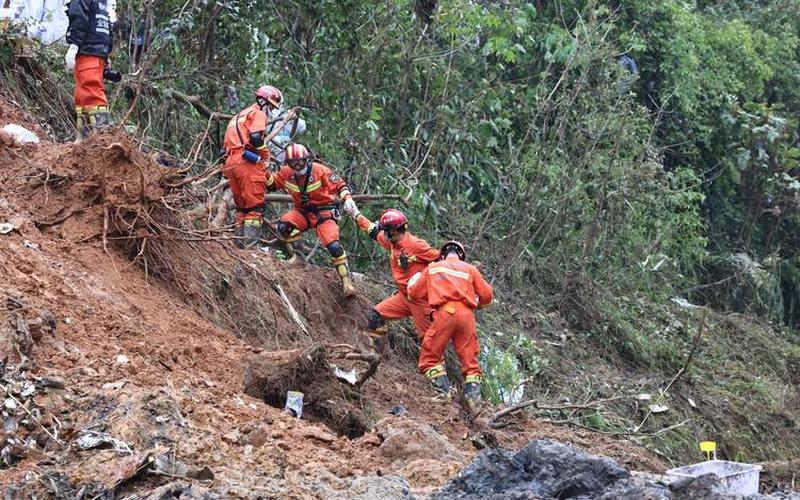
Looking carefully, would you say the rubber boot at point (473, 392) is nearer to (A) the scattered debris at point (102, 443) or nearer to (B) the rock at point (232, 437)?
(B) the rock at point (232, 437)

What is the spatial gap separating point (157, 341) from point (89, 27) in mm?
3485

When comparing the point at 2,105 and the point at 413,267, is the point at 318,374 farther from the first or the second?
the point at 2,105

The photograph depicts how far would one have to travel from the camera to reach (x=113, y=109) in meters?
12.0

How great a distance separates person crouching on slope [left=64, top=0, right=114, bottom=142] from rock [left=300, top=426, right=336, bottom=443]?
4.24 meters

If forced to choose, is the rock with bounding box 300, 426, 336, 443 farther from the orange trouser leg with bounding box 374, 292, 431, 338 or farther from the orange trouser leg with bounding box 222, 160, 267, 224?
the orange trouser leg with bounding box 222, 160, 267, 224

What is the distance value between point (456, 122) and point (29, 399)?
364 inches

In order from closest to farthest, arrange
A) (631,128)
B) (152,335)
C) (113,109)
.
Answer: (152,335) < (113,109) < (631,128)

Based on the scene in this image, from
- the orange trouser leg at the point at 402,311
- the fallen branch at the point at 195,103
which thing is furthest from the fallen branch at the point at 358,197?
the orange trouser leg at the point at 402,311

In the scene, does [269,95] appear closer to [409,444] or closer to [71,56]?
[71,56]

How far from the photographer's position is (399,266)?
11.1m

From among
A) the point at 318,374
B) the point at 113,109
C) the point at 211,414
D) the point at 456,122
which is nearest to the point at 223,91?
the point at 113,109

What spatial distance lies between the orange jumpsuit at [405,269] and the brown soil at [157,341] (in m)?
0.53

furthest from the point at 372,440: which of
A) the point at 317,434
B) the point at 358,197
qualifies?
the point at 358,197

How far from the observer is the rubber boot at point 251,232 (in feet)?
36.2
